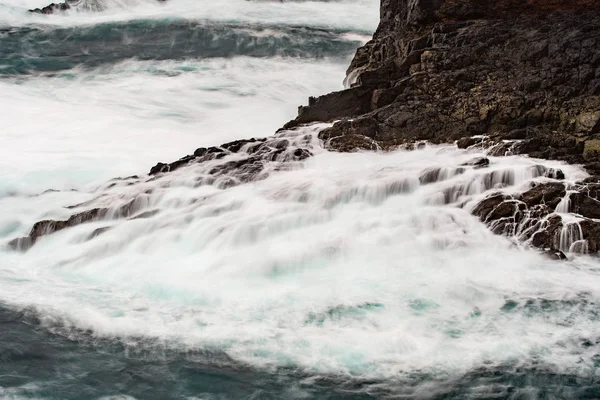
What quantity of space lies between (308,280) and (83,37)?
2715 cm

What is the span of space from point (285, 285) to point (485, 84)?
738cm

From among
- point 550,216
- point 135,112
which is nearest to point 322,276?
point 550,216

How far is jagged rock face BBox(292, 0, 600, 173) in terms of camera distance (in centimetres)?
1271

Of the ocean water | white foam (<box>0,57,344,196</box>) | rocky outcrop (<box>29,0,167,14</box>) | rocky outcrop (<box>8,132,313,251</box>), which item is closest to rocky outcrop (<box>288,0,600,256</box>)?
the ocean water

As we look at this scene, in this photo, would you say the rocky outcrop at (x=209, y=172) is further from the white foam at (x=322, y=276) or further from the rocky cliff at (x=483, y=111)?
the white foam at (x=322, y=276)

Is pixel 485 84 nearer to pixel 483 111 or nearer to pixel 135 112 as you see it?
pixel 483 111

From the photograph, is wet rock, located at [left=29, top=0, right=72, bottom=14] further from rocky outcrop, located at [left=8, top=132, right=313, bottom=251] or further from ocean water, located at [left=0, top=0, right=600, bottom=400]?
rocky outcrop, located at [left=8, top=132, right=313, bottom=251]

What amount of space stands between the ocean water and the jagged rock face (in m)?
0.91

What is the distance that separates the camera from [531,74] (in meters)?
13.8

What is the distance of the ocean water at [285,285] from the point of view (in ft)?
22.5

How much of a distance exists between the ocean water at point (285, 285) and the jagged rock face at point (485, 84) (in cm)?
91

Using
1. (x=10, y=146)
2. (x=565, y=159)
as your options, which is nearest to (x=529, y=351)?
(x=565, y=159)

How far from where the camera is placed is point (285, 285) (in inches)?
366

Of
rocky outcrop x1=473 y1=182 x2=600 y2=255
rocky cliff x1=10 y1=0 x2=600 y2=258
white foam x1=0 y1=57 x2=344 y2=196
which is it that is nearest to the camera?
rocky outcrop x1=473 y1=182 x2=600 y2=255
